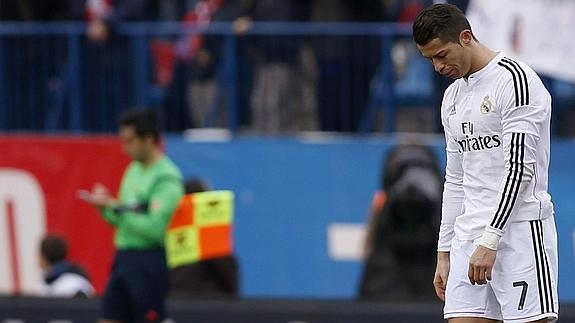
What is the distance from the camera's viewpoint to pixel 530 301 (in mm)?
6262

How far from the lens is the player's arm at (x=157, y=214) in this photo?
9977 mm

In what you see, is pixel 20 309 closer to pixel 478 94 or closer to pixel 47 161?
pixel 47 161

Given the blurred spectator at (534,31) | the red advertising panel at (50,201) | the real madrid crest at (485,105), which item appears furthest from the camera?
the red advertising panel at (50,201)

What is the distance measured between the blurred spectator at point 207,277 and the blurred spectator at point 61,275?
0.69 meters

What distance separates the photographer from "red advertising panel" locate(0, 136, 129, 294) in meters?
13.8

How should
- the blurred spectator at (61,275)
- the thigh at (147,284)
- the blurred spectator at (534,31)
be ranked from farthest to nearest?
the blurred spectator at (61,275), the blurred spectator at (534,31), the thigh at (147,284)

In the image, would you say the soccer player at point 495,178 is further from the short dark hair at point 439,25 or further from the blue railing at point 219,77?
the blue railing at point 219,77

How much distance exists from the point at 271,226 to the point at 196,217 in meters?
2.66

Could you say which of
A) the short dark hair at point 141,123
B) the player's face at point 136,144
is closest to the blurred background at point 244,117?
the short dark hair at point 141,123

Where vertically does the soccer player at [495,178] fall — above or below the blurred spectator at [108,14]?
below

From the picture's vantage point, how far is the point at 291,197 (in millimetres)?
13328

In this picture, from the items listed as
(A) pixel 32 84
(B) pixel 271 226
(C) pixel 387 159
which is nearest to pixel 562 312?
(C) pixel 387 159

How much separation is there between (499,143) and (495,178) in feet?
0.49

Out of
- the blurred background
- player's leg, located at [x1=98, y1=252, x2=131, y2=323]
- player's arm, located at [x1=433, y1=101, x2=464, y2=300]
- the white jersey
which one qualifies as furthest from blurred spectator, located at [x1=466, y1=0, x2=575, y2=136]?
the white jersey
